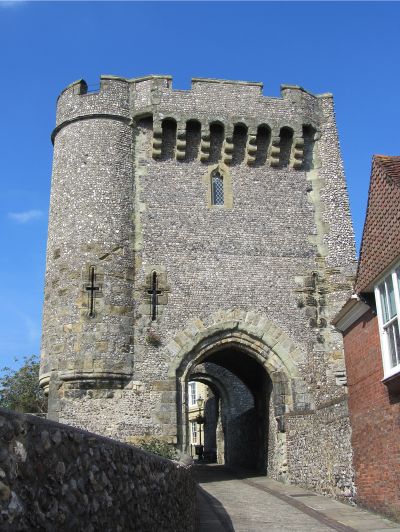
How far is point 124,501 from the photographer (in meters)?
3.81

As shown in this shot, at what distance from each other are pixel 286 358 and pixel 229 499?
3.97m

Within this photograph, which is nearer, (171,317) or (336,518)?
(336,518)

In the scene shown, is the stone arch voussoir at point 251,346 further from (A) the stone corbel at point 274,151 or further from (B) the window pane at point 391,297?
(B) the window pane at point 391,297

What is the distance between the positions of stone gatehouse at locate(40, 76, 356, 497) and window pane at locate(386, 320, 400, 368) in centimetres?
389

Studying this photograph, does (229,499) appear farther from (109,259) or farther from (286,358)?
(109,259)

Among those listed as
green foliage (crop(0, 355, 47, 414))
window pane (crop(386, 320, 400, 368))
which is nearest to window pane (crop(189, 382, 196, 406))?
green foliage (crop(0, 355, 47, 414))

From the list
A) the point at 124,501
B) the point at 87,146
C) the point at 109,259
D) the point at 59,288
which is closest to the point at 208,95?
the point at 87,146

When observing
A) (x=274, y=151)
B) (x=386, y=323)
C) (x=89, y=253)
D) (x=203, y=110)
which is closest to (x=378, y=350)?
(x=386, y=323)

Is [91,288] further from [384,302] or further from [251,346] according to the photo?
[384,302]

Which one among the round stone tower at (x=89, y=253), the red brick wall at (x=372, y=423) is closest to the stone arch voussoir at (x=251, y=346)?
the round stone tower at (x=89, y=253)

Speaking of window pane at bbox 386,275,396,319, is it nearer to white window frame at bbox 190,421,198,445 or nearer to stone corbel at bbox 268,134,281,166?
stone corbel at bbox 268,134,281,166

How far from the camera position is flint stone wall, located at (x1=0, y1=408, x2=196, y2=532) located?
2.38 m

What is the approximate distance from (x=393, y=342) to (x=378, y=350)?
2.08 feet

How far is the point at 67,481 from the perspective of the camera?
289cm
